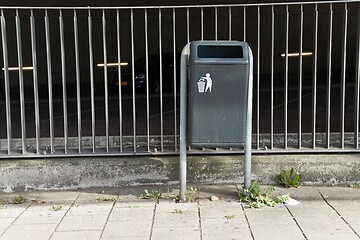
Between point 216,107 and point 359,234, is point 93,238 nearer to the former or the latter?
point 216,107

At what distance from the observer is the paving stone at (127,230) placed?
4305 mm

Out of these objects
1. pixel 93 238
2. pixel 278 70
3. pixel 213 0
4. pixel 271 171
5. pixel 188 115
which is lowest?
pixel 93 238

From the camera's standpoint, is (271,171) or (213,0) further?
(213,0)

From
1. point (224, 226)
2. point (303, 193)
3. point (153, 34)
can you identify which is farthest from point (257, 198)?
point (153, 34)

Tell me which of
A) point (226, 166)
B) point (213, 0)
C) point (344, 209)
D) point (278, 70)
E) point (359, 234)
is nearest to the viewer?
point (359, 234)

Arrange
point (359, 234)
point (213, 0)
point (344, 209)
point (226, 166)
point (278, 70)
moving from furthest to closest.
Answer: point (278, 70)
point (213, 0)
point (226, 166)
point (344, 209)
point (359, 234)

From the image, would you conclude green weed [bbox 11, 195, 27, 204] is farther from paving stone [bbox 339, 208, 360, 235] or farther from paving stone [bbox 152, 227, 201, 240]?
paving stone [bbox 339, 208, 360, 235]

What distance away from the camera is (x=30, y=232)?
444 centimetres

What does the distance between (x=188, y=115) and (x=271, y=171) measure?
4.65 ft

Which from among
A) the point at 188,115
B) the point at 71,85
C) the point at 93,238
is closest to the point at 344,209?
the point at 188,115

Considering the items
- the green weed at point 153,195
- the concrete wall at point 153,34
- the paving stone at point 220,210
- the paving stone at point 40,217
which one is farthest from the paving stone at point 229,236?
the concrete wall at point 153,34

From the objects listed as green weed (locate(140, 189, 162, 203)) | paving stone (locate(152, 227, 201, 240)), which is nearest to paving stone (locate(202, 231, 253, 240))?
paving stone (locate(152, 227, 201, 240))

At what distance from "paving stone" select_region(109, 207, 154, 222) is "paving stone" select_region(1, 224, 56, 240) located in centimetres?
63

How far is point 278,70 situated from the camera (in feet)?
58.0
